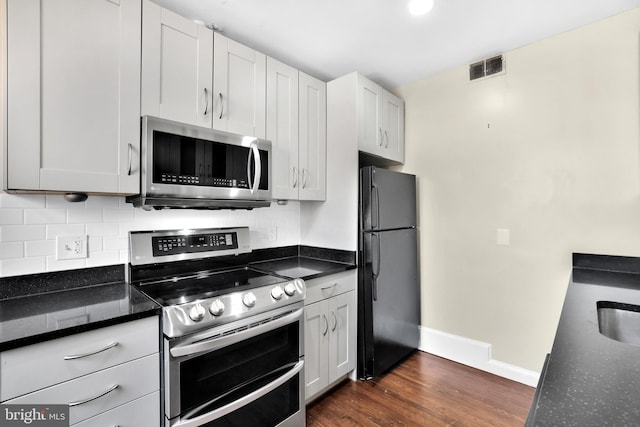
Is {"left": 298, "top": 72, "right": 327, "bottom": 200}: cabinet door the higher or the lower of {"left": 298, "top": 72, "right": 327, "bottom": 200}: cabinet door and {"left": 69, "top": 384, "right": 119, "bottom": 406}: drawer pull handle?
the higher

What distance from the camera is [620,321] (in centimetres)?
131

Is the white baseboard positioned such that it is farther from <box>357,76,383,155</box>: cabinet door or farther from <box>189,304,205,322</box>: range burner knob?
<box>189,304,205,322</box>: range burner knob

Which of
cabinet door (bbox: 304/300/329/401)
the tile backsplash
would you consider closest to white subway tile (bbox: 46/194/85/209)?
the tile backsplash

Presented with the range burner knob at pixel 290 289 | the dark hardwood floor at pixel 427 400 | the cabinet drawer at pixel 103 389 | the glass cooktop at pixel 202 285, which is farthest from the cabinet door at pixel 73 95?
the dark hardwood floor at pixel 427 400

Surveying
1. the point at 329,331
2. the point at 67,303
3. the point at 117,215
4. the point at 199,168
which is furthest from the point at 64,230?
the point at 329,331

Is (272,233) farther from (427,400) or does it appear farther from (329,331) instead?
(427,400)

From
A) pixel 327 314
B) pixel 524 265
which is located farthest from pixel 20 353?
pixel 524 265

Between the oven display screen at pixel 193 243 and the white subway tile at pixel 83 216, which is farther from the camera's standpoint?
the oven display screen at pixel 193 243

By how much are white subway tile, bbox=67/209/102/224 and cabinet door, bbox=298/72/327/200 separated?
124 cm

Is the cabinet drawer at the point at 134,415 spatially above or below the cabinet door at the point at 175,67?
below

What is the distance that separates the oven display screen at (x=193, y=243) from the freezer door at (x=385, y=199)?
38.5 inches

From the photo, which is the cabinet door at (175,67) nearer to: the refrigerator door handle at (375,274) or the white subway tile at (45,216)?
the white subway tile at (45,216)

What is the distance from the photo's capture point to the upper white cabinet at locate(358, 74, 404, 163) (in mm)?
A: 2424

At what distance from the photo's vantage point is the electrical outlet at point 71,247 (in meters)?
1.57
